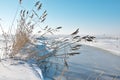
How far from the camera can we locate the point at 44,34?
3.69 m

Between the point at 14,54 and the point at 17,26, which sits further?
the point at 17,26

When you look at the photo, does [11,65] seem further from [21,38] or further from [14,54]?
[21,38]

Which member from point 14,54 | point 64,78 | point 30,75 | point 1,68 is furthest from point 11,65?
point 64,78

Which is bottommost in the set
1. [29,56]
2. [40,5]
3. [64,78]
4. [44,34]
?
[64,78]

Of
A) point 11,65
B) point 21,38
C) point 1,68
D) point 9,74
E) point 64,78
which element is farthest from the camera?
point 64,78

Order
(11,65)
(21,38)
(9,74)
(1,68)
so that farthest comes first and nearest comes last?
(21,38)
(11,65)
(1,68)
(9,74)

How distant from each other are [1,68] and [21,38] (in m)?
1.13

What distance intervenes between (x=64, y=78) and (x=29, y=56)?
0.95 meters

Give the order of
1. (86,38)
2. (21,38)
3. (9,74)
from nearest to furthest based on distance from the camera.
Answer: (9,74), (86,38), (21,38)

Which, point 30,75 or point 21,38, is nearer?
point 30,75

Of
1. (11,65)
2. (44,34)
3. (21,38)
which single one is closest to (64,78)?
(44,34)

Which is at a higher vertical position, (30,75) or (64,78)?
(30,75)

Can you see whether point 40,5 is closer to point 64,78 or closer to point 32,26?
point 32,26

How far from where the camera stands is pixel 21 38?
3275 millimetres
